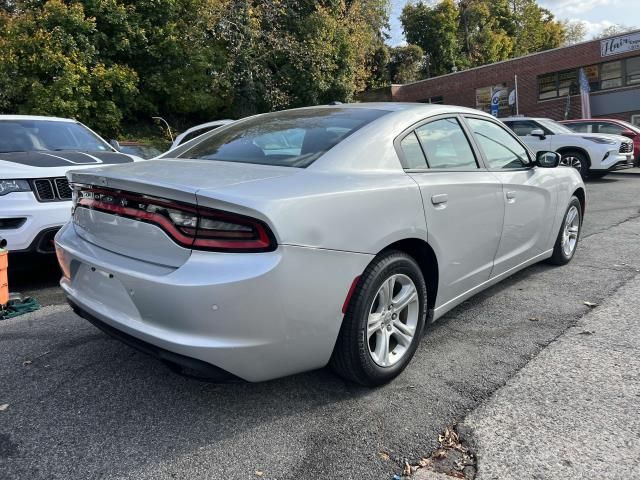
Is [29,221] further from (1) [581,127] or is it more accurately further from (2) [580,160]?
(1) [581,127]

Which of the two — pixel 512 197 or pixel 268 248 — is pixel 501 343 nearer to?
pixel 512 197

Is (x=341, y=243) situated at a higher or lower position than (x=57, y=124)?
lower

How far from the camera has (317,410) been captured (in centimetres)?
257

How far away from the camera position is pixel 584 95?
2566 cm

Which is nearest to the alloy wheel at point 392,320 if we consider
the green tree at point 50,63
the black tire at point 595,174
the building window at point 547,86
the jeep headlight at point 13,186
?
the jeep headlight at point 13,186

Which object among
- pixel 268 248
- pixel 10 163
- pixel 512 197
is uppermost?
pixel 10 163

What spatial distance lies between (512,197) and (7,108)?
768 inches

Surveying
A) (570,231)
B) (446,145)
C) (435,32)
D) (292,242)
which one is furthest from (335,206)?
(435,32)

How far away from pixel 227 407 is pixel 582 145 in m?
12.5

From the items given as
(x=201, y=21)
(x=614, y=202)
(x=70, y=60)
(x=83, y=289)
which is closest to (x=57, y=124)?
(x=83, y=289)

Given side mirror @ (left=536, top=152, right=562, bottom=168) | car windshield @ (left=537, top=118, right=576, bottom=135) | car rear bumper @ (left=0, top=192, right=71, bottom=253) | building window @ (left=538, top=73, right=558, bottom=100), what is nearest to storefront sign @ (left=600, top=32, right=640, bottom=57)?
building window @ (left=538, top=73, right=558, bottom=100)

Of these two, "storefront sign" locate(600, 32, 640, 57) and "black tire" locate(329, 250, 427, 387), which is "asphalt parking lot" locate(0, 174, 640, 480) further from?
"storefront sign" locate(600, 32, 640, 57)

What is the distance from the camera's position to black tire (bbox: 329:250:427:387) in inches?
97.7

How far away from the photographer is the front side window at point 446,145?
317cm
